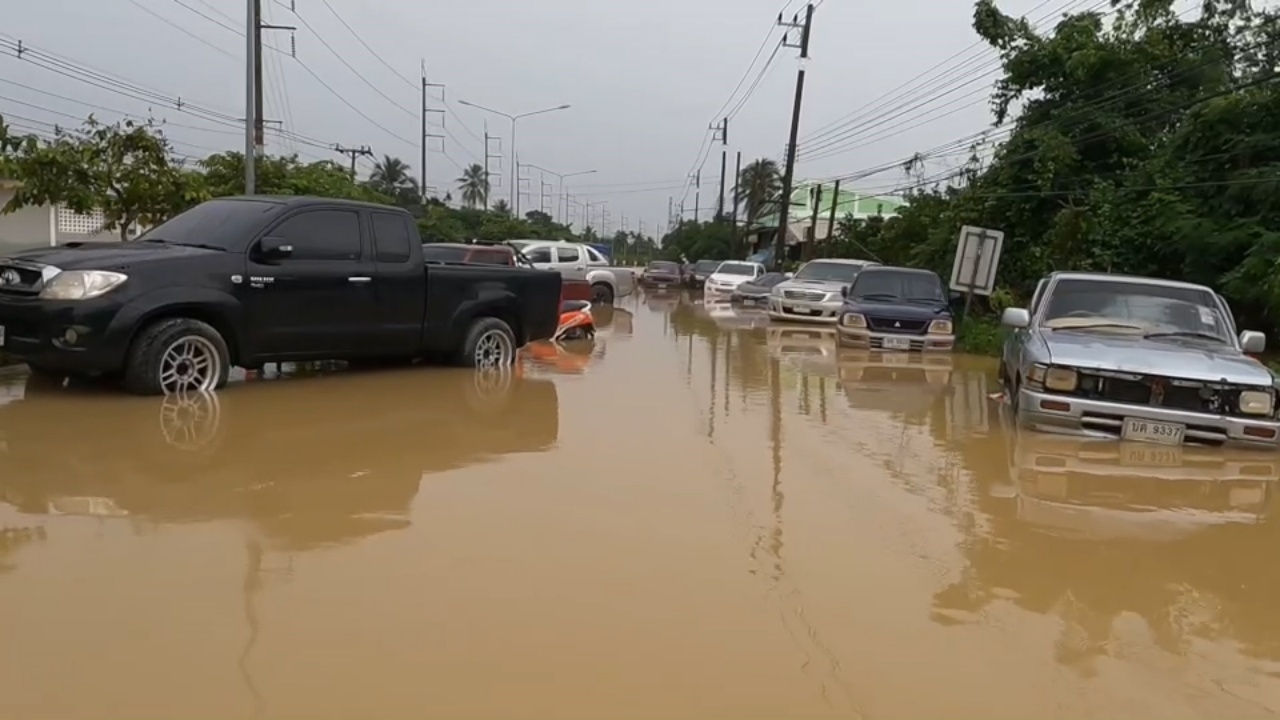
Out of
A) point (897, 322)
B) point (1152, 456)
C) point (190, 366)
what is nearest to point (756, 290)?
point (897, 322)

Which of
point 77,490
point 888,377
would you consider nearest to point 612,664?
point 77,490

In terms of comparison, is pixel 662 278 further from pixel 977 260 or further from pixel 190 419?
pixel 190 419

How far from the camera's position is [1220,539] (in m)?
6.33

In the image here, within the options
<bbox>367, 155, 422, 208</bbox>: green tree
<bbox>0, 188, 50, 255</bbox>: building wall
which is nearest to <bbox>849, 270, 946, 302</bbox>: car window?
<bbox>0, 188, 50, 255</bbox>: building wall

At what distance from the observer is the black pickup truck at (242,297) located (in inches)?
326

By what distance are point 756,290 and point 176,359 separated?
25.7m

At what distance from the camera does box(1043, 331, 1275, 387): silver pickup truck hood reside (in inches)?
333

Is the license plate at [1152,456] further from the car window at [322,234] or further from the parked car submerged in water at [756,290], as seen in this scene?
the parked car submerged in water at [756,290]

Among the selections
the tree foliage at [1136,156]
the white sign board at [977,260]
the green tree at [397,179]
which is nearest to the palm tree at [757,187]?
the green tree at [397,179]

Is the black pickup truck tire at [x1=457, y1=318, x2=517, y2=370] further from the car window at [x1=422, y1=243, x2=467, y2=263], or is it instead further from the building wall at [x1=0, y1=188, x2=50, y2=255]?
the building wall at [x1=0, y1=188, x2=50, y2=255]

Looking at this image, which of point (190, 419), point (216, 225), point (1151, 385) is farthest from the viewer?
point (216, 225)

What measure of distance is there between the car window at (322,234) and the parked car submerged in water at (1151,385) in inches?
242

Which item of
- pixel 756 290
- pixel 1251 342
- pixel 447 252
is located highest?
pixel 447 252

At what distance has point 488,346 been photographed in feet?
39.6
